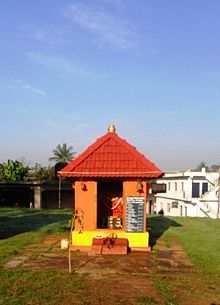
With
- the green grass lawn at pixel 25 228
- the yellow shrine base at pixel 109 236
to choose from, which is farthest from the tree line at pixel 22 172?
the yellow shrine base at pixel 109 236

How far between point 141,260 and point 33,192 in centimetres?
2169

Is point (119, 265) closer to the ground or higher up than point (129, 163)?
closer to the ground

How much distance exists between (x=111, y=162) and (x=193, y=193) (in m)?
29.0

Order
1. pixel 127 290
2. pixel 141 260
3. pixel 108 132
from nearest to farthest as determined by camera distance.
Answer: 1. pixel 127 290
2. pixel 141 260
3. pixel 108 132

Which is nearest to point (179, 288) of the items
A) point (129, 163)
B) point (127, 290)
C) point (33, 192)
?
point (127, 290)

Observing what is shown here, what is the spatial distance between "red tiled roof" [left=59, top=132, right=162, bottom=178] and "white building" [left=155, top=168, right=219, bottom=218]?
26.3 m

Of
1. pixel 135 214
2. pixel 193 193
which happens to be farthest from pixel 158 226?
pixel 193 193

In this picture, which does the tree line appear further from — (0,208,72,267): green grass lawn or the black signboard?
the black signboard

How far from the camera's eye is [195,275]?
9.02 metres

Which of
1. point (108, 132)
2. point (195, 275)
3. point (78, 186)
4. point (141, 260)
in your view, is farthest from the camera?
point (108, 132)

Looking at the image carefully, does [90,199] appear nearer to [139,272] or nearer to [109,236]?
[109,236]

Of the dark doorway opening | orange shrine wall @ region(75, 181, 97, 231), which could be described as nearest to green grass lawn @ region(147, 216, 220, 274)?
the dark doorway opening

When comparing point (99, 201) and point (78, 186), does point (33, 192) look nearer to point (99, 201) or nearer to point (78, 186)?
point (99, 201)

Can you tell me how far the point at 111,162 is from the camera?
12.3 meters
